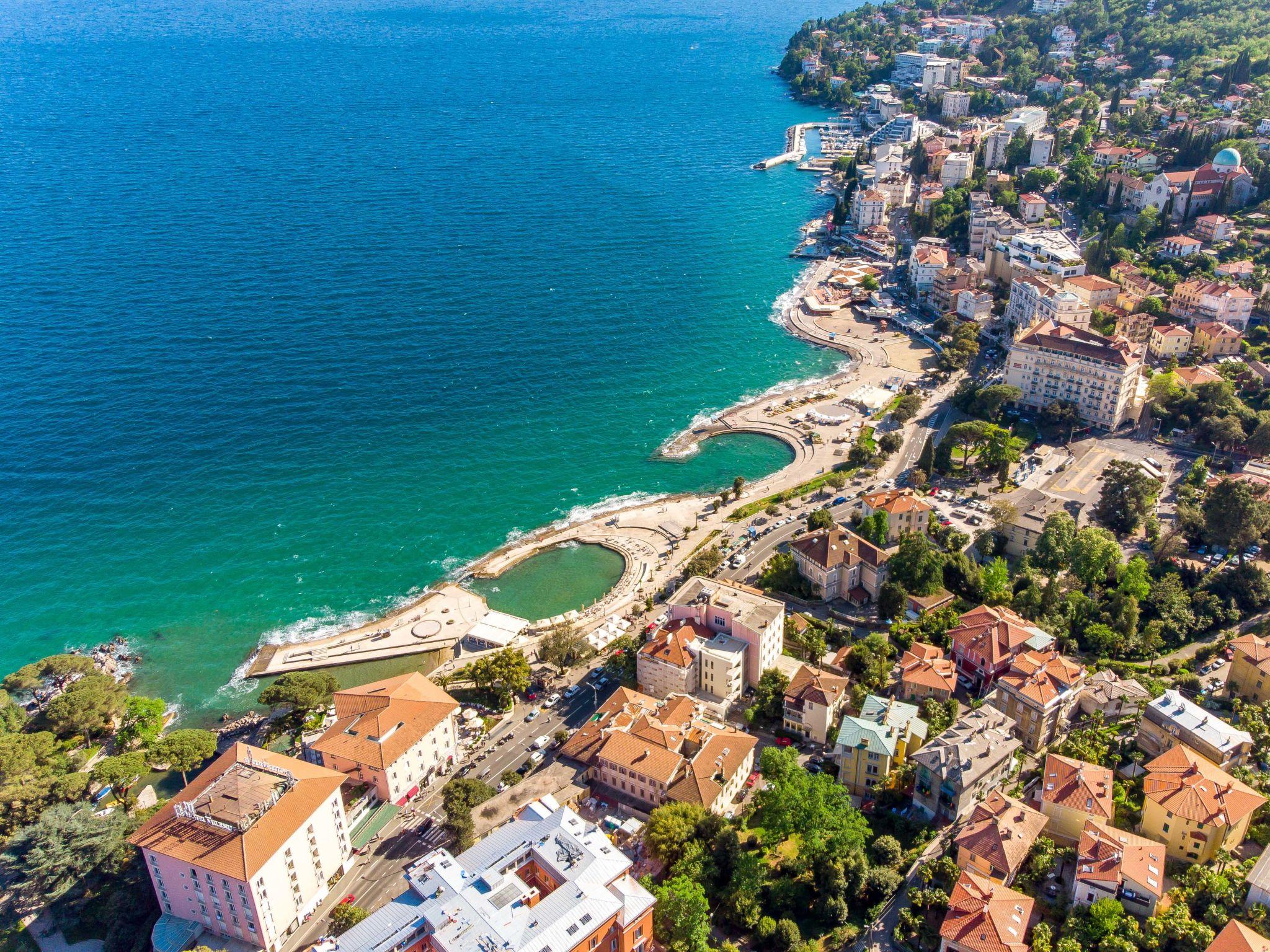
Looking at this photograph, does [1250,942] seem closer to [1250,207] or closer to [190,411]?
[190,411]

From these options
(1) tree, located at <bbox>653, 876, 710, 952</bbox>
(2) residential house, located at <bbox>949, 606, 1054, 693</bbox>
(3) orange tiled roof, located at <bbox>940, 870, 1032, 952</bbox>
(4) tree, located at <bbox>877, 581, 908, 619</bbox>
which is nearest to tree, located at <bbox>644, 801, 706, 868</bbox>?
(1) tree, located at <bbox>653, 876, 710, 952</bbox>

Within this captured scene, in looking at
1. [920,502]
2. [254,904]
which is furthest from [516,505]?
[254,904]

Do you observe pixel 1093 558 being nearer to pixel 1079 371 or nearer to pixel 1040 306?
pixel 1079 371

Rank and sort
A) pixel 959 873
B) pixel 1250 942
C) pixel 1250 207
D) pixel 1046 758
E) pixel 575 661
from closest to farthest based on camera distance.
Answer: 1. pixel 1250 942
2. pixel 959 873
3. pixel 1046 758
4. pixel 575 661
5. pixel 1250 207

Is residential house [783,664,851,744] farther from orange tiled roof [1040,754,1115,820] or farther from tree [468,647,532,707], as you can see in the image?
tree [468,647,532,707]

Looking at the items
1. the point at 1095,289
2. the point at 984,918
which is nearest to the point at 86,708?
the point at 984,918

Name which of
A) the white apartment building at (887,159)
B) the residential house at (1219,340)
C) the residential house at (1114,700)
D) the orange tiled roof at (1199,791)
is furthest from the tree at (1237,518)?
the white apartment building at (887,159)
